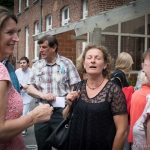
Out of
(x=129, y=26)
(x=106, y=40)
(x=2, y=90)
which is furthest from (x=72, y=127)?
(x=129, y=26)

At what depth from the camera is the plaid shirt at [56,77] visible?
19.1 ft

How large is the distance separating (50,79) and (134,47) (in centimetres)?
716

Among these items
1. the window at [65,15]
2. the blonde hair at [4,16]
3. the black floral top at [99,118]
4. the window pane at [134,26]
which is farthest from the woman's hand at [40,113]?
the window at [65,15]

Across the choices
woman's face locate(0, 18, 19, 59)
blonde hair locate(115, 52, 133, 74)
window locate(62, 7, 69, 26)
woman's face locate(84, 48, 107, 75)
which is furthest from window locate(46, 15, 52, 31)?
woman's face locate(0, 18, 19, 59)

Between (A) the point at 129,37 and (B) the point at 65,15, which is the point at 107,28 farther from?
(B) the point at 65,15

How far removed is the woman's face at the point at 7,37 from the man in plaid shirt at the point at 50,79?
2703 millimetres

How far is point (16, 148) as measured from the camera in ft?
10.1

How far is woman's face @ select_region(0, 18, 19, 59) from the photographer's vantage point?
9.64 feet

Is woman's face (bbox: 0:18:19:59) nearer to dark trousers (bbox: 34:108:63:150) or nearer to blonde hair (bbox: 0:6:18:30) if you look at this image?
blonde hair (bbox: 0:6:18:30)

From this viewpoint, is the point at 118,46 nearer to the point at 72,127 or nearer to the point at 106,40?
the point at 106,40

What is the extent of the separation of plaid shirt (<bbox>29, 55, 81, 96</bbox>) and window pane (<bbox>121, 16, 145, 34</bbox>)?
6.25 metres

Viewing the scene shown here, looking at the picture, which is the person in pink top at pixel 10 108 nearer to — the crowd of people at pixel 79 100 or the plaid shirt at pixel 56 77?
the crowd of people at pixel 79 100

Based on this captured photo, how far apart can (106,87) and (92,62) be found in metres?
0.33

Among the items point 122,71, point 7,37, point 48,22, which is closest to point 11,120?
point 7,37
